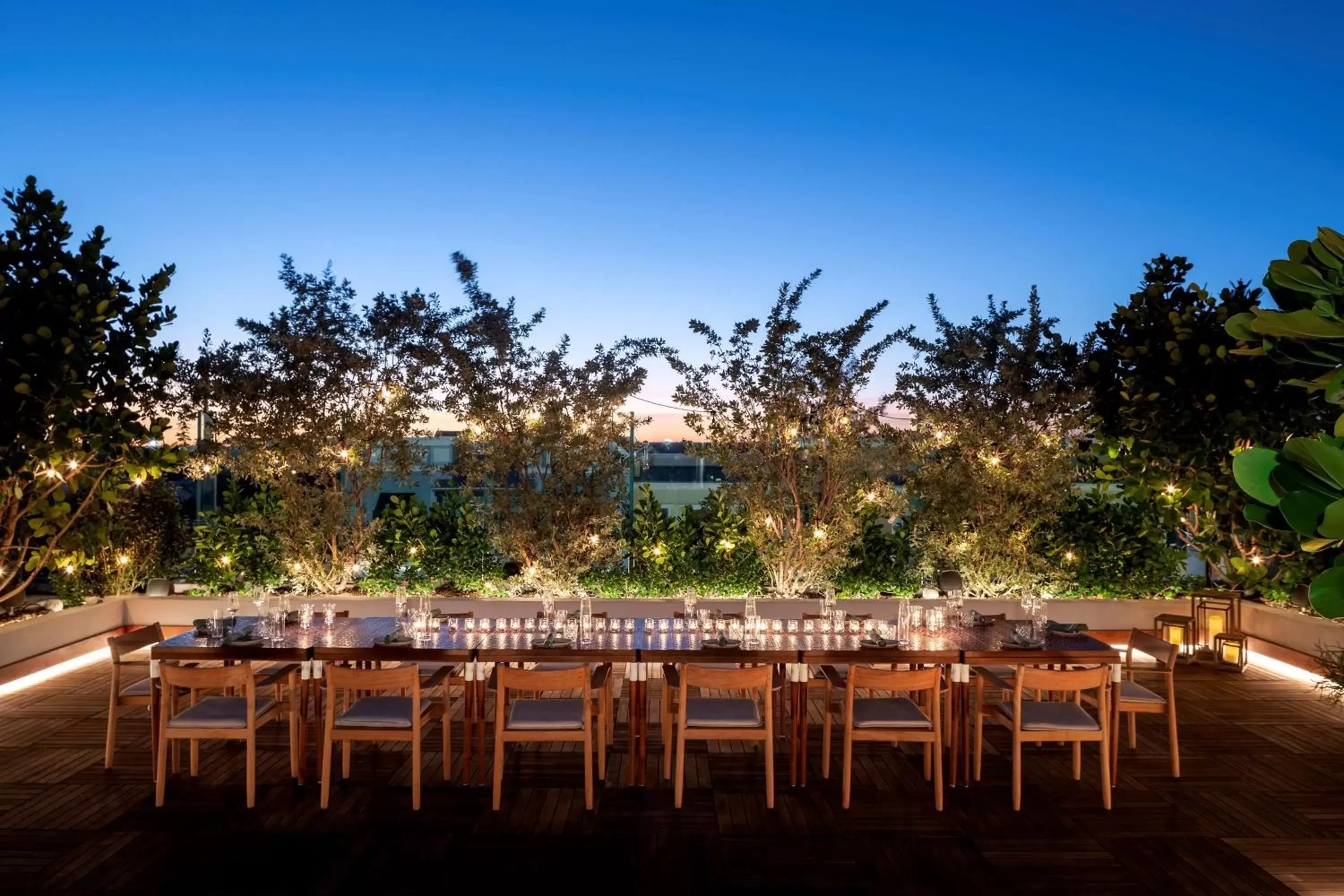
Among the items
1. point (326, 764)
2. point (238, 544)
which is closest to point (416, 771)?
point (326, 764)

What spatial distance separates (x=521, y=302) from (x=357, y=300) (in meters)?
1.72

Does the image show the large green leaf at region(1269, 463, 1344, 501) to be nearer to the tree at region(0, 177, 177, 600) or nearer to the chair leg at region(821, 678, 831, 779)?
the chair leg at region(821, 678, 831, 779)

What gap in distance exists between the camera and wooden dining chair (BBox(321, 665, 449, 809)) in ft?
14.7

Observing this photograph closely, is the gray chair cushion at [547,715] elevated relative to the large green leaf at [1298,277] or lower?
lower

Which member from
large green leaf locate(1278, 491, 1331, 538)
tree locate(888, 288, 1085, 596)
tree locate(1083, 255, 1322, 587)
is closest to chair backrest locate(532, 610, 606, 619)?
tree locate(1083, 255, 1322, 587)

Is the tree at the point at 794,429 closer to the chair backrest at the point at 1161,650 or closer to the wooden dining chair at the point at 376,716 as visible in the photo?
the chair backrest at the point at 1161,650

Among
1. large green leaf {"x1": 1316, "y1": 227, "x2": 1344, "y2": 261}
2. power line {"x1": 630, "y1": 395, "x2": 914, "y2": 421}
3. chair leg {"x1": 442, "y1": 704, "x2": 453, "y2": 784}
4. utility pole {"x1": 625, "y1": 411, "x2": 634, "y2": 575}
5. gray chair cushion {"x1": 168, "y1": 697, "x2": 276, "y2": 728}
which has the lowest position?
chair leg {"x1": 442, "y1": 704, "x2": 453, "y2": 784}

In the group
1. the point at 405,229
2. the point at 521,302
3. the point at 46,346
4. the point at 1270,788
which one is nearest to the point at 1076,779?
the point at 1270,788

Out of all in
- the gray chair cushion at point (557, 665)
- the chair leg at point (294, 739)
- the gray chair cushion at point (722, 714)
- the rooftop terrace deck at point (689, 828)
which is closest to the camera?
the rooftop terrace deck at point (689, 828)

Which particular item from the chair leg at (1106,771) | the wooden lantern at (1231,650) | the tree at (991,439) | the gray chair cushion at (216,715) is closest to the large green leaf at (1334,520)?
the chair leg at (1106,771)

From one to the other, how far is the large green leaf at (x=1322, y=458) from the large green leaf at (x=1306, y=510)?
0.02 metres

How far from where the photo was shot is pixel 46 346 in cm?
558

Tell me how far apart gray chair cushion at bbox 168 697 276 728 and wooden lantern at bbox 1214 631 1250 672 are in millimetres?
8036

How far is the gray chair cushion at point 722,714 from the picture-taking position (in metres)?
4.72
